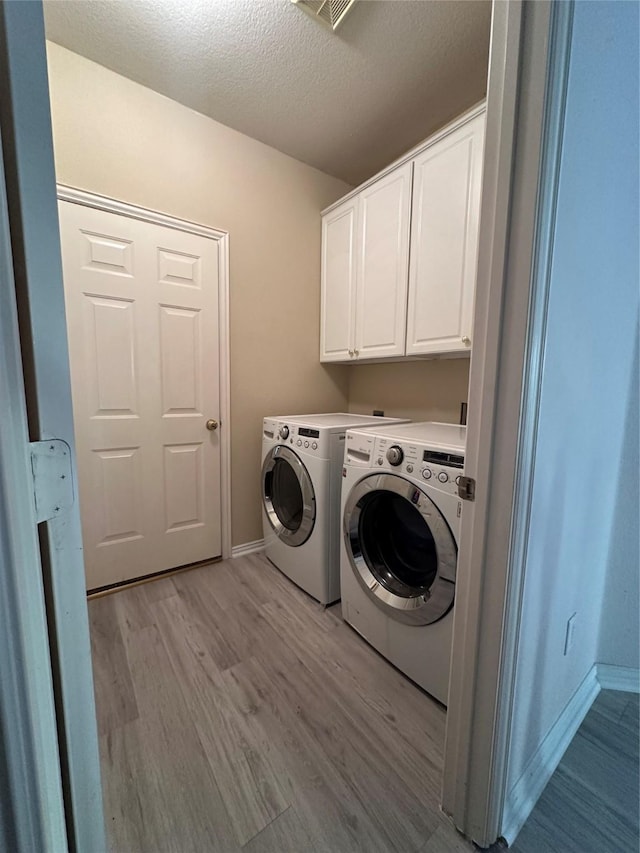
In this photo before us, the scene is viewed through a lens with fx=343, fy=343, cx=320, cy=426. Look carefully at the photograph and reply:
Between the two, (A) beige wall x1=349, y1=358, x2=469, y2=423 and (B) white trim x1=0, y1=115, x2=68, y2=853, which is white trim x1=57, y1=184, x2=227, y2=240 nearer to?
(A) beige wall x1=349, y1=358, x2=469, y2=423

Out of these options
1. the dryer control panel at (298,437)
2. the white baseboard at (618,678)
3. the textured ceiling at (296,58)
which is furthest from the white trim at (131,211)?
the white baseboard at (618,678)

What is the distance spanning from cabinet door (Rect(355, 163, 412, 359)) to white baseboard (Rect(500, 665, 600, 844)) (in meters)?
1.63

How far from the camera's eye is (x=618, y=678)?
1371mm

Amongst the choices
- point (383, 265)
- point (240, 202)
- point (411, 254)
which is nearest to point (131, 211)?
→ point (240, 202)

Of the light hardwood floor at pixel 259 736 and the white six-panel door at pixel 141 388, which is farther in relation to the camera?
the white six-panel door at pixel 141 388

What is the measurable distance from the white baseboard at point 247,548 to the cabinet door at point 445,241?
1.64 metres

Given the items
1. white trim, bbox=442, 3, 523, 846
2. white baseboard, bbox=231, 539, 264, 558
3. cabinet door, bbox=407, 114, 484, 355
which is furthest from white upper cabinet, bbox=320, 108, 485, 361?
white baseboard, bbox=231, 539, 264, 558

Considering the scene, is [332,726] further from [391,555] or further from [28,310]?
[28,310]

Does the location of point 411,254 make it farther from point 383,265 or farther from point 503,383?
point 503,383

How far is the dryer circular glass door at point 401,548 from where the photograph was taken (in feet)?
3.89

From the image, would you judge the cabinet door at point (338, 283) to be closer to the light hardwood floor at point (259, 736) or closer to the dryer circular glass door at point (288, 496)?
the dryer circular glass door at point (288, 496)

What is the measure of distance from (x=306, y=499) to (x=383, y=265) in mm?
1378

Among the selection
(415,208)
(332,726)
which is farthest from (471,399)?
(415,208)

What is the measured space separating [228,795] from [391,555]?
0.92m
